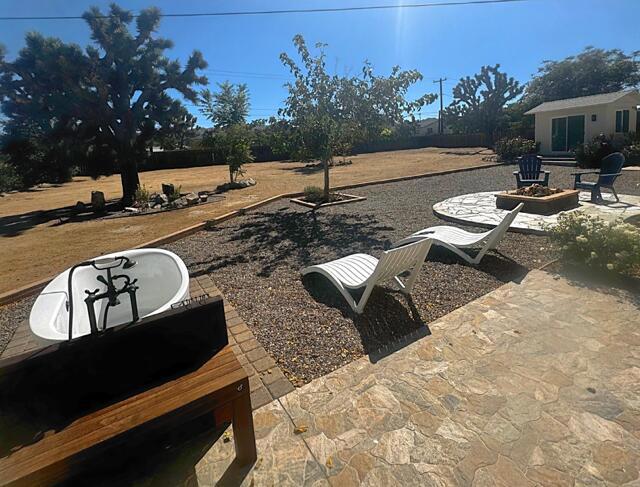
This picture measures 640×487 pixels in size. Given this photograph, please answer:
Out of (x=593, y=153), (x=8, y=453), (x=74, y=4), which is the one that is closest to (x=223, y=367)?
(x=8, y=453)

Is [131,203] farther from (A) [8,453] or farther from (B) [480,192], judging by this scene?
(A) [8,453]

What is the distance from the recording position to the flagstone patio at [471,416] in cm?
185

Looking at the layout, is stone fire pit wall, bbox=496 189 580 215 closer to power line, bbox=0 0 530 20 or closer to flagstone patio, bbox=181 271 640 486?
flagstone patio, bbox=181 271 640 486

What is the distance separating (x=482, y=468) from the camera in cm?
185

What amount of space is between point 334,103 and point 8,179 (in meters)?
22.8

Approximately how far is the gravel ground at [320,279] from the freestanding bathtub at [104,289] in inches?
27.4

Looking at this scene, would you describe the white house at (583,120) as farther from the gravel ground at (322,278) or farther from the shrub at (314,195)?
the shrub at (314,195)

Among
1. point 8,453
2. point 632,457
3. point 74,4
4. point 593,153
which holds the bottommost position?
point 632,457

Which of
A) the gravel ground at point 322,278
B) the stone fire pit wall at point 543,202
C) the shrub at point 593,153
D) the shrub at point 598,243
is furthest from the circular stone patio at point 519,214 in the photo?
the shrub at point 593,153

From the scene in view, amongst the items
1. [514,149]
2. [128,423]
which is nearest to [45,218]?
[128,423]

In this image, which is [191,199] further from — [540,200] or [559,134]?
[559,134]

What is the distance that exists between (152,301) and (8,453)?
8.47ft

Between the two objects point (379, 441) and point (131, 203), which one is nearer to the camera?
point (379, 441)

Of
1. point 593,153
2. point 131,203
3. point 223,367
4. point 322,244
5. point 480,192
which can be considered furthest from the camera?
point 593,153
